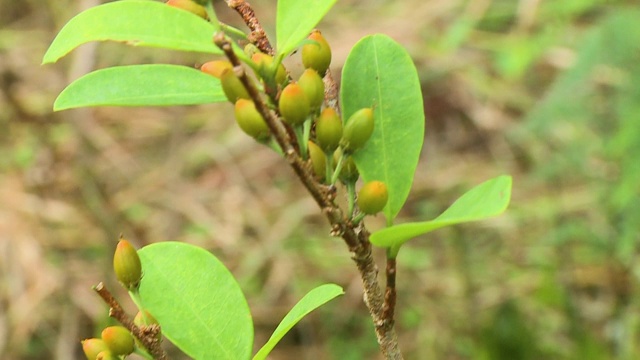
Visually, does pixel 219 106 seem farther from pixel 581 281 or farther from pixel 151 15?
pixel 151 15

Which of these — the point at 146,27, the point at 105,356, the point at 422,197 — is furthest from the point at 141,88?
the point at 422,197

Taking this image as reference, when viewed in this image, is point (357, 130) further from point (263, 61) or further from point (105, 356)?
point (105, 356)

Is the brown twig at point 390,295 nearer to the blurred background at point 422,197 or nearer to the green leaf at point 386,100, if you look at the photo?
the green leaf at point 386,100

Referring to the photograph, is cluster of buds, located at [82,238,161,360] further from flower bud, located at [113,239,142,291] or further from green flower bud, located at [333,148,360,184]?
green flower bud, located at [333,148,360,184]

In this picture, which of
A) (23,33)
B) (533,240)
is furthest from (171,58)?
(533,240)

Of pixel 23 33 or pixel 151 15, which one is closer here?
pixel 151 15
